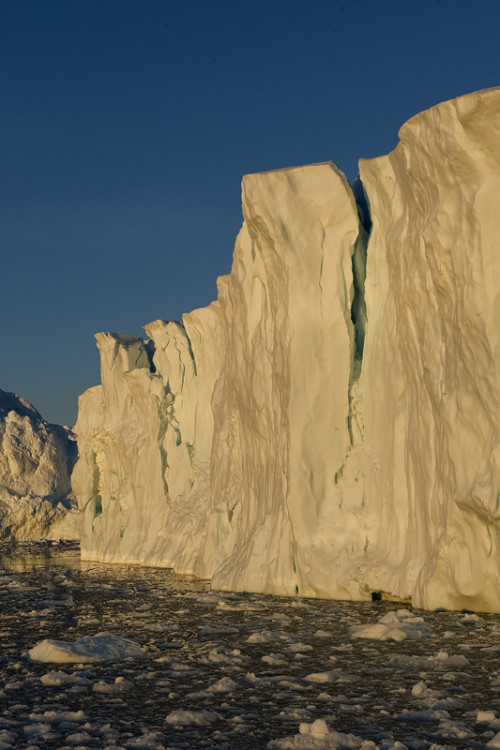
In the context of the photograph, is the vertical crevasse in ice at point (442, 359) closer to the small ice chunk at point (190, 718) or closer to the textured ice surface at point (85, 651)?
the textured ice surface at point (85, 651)

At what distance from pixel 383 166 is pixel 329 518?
6699mm

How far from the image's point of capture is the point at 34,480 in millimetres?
61094

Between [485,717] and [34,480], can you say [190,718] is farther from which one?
[34,480]

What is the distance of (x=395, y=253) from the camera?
51.1ft

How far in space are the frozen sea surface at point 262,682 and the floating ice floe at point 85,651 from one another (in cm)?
14

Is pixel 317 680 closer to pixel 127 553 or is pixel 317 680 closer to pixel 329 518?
pixel 329 518

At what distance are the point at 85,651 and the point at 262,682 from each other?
273 cm

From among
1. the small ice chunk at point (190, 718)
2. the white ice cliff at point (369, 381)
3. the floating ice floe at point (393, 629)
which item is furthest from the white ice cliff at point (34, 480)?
the small ice chunk at point (190, 718)

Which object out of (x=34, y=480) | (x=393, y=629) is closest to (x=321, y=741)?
(x=393, y=629)

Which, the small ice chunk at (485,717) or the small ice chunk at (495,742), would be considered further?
the small ice chunk at (485,717)

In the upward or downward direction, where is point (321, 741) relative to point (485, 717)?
downward

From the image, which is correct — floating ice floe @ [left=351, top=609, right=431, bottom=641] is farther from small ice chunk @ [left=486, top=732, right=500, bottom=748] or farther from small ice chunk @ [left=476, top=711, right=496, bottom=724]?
small ice chunk @ [left=486, top=732, right=500, bottom=748]

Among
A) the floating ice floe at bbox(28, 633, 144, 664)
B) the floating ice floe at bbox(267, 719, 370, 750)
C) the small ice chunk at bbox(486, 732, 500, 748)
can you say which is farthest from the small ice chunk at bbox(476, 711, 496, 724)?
the floating ice floe at bbox(28, 633, 144, 664)

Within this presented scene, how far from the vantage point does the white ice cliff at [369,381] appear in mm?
12312
